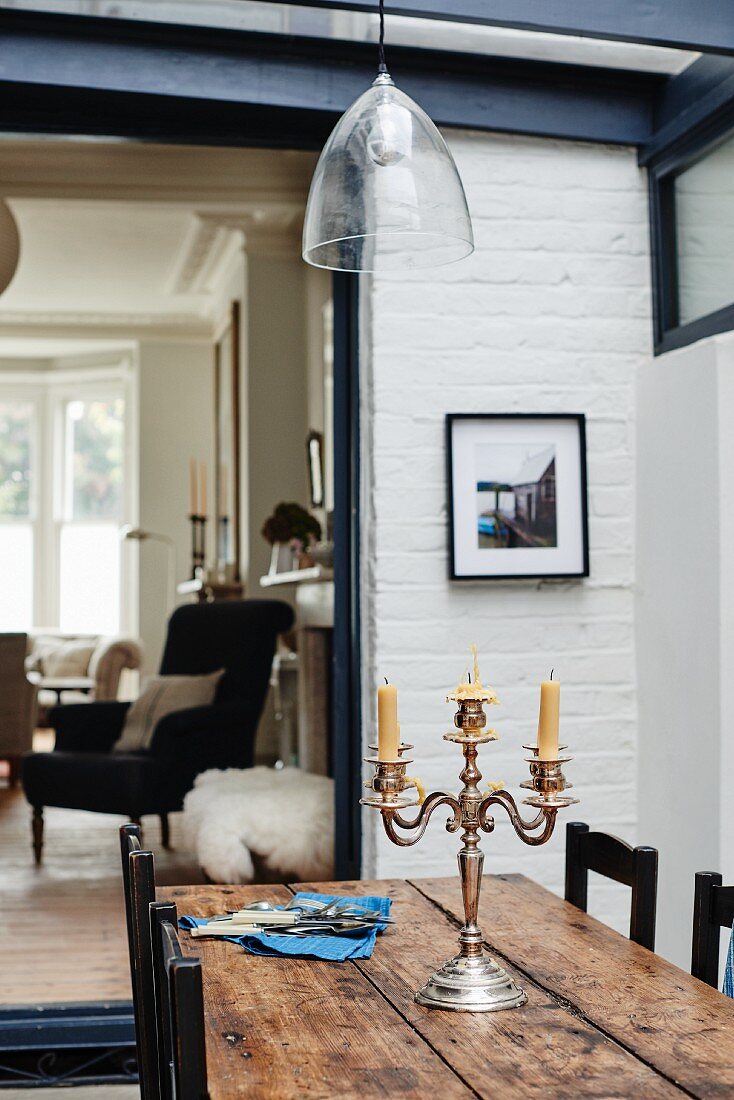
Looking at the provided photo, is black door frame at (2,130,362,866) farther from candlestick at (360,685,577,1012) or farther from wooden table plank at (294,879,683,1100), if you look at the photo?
candlestick at (360,685,577,1012)

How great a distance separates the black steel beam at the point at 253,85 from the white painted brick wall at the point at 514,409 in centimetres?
8

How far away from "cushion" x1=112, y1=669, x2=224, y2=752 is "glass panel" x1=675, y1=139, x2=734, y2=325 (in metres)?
2.82

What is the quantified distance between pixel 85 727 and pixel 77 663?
3813 millimetres

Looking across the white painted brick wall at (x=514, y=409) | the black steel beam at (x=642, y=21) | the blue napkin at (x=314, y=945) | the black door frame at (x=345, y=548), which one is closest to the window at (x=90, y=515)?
the black door frame at (x=345, y=548)

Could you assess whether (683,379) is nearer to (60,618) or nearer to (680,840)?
(680,840)

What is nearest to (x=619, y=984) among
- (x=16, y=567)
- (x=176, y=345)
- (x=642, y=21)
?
(x=642, y=21)

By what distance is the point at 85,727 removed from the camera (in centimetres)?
A: 548

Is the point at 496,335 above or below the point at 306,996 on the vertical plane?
above

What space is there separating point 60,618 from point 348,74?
797 cm

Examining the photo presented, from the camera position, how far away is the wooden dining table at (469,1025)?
1240 millimetres

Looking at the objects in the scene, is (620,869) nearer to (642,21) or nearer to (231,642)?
(642,21)

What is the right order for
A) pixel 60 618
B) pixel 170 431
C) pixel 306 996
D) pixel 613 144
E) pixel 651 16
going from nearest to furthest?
pixel 306 996
pixel 651 16
pixel 613 144
pixel 170 431
pixel 60 618

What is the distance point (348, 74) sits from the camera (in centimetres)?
297

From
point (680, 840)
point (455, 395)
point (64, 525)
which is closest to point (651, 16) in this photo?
point (455, 395)
